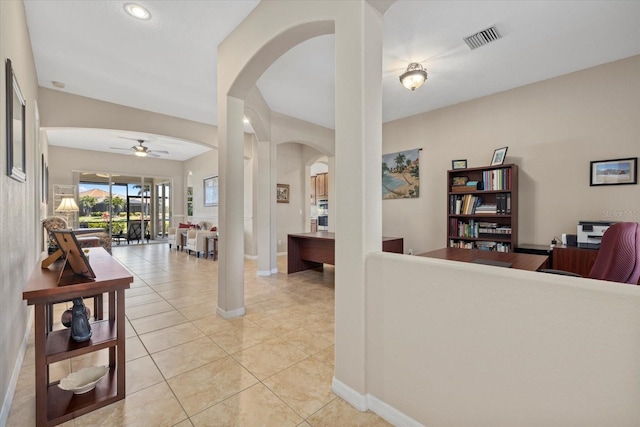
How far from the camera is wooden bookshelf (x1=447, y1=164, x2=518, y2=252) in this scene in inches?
150

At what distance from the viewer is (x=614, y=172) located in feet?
10.5

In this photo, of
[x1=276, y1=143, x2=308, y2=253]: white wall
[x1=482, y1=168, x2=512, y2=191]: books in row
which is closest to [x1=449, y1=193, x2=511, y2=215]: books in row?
[x1=482, y1=168, x2=512, y2=191]: books in row

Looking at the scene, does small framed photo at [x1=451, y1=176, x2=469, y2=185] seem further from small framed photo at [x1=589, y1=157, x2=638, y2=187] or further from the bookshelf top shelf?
small framed photo at [x1=589, y1=157, x2=638, y2=187]

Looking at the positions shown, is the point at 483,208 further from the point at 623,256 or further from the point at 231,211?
the point at 231,211

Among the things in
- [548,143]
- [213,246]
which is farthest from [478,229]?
[213,246]

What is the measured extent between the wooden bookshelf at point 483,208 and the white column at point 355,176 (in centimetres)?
307

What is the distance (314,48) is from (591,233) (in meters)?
3.74

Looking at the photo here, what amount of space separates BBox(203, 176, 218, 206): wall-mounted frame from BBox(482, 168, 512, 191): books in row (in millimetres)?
6504

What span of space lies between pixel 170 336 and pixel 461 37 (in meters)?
4.00

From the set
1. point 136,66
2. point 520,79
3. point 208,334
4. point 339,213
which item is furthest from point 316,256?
point 520,79

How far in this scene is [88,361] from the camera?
2.08m

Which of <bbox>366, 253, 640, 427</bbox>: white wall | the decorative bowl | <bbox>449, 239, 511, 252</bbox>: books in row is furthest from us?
<bbox>449, 239, 511, 252</bbox>: books in row

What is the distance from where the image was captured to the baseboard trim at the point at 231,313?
2.87 m

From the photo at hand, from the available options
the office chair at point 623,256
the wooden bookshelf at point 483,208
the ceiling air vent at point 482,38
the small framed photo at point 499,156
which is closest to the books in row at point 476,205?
the wooden bookshelf at point 483,208
